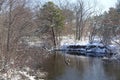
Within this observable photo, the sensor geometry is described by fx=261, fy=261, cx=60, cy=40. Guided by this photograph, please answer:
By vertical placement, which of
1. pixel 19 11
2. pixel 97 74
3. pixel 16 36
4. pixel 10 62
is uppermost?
pixel 19 11

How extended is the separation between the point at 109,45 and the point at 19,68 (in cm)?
1847

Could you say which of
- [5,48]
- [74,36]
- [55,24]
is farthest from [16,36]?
[74,36]

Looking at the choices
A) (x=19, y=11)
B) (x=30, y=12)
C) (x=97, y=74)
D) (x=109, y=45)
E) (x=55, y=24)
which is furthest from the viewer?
(x=55, y=24)

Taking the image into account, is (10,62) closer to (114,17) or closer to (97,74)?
(97,74)

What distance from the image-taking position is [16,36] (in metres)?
14.5

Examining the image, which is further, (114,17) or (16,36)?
(114,17)

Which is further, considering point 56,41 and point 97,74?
point 56,41

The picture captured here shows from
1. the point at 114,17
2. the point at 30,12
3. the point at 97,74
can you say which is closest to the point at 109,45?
the point at 114,17

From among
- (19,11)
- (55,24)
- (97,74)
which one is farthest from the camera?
(55,24)

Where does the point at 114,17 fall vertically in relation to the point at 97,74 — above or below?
above

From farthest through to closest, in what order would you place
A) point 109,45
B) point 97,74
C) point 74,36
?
point 74,36 → point 109,45 → point 97,74

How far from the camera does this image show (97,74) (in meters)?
17.7

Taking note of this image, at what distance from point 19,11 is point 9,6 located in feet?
2.01

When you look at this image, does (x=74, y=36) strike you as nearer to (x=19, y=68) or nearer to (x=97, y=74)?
(x=97, y=74)
